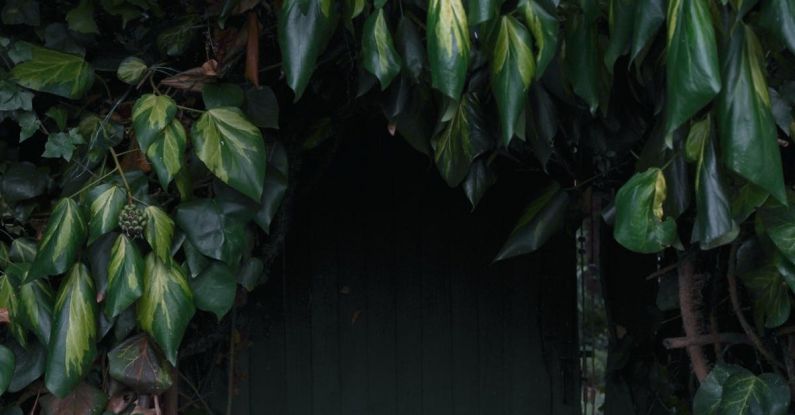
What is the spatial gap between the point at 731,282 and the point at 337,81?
1334 millimetres

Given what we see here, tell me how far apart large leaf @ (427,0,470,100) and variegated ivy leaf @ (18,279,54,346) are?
3.78ft

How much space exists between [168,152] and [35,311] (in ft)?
1.69

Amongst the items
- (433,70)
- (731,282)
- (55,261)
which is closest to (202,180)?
(55,261)

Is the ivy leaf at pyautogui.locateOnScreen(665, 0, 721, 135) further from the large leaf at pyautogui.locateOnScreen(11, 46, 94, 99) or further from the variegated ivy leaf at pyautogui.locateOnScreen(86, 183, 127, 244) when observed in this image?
the large leaf at pyautogui.locateOnScreen(11, 46, 94, 99)

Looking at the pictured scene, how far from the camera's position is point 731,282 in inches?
104

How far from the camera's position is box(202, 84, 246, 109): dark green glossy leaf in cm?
253

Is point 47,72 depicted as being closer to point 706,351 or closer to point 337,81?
point 337,81

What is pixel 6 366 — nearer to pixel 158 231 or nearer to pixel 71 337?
pixel 71 337

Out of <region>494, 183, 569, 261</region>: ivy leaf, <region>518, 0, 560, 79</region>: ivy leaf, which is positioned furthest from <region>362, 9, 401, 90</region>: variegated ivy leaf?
<region>494, 183, 569, 261</region>: ivy leaf

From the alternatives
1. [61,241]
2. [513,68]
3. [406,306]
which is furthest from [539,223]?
[406,306]

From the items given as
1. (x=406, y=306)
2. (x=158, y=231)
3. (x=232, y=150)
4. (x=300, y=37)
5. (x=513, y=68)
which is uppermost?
(x=513, y=68)

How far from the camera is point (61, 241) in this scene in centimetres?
242

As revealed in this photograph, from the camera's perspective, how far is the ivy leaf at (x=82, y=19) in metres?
2.64

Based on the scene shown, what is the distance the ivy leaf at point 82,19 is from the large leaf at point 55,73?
2.8 inches
